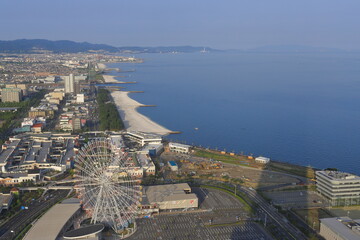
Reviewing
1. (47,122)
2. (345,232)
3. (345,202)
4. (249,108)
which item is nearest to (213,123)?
(249,108)

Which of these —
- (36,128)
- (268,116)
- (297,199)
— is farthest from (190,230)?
(268,116)

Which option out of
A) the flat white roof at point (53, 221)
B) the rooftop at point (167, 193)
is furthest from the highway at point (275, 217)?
the flat white roof at point (53, 221)

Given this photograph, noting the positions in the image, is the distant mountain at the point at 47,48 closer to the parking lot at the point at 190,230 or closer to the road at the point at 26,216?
→ the road at the point at 26,216

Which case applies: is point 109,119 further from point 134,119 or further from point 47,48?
point 47,48

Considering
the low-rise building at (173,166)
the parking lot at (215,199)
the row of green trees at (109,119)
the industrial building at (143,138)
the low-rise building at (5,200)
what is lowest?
the parking lot at (215,199)

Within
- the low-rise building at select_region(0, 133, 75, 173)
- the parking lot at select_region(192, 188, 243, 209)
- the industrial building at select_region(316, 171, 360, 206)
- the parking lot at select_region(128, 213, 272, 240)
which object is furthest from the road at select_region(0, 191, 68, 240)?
the industrial building at select_region(316, 171, 360, 206)

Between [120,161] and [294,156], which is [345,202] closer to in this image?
[294,156]
